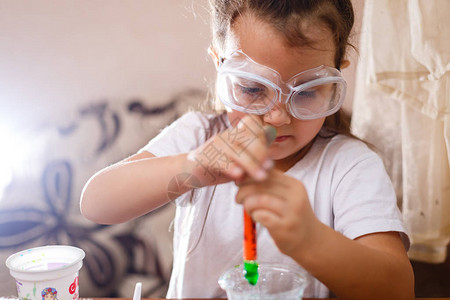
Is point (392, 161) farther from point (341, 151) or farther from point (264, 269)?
point (264, 269)

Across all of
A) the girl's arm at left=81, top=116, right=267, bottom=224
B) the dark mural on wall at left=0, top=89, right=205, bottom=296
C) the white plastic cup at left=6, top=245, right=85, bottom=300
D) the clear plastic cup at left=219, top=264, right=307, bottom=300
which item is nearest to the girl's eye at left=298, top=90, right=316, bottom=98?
the girl's arm at left=81, top=116, right=267, bottom=224

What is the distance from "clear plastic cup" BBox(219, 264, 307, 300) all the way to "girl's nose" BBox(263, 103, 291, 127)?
264mm

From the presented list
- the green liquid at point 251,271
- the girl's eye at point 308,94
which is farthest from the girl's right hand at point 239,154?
the girl's eye at point 308,94

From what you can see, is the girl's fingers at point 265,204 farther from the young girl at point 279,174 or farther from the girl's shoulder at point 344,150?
the girl's shoulder at point 344,150

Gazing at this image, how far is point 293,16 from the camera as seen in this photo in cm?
81

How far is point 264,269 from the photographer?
25.5 inches

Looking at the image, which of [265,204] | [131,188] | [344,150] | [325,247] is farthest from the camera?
[344,150]

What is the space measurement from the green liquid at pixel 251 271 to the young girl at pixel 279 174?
45 mm

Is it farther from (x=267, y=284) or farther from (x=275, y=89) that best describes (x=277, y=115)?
(x=267, y=284)

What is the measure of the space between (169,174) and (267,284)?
0.23 meters

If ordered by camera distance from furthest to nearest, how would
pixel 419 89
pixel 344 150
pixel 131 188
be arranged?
pixel 419 89, pixel 344 150, pixel 131 188

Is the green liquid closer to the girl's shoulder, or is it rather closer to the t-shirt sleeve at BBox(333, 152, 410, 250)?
the t-shirt sleeve at BBox(333, 152, 410, 250)

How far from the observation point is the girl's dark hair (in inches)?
31.3

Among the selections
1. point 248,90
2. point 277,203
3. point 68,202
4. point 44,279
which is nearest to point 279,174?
point 277,203
